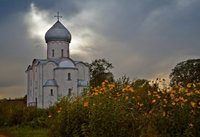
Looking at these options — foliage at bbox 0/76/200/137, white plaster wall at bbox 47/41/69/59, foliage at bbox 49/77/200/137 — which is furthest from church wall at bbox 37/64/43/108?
foliage at bbox 49/77/200/137

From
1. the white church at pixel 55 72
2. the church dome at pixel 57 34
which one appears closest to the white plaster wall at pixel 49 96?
the white church at pixel 55 72

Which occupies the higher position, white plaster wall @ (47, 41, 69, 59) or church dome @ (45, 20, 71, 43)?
church dome @ (45, 20, 71, 43)

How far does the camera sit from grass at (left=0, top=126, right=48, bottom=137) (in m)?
14.2

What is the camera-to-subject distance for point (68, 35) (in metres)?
54.0

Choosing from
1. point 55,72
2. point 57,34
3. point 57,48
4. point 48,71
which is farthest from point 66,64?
point 57,34

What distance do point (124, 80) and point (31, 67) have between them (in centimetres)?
4828

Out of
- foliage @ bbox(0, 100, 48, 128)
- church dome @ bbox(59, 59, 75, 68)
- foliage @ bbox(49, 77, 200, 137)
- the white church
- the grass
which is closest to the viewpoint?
foliage @ bbox(49, 77, 200, 137)

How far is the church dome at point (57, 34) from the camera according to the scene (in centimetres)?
5334

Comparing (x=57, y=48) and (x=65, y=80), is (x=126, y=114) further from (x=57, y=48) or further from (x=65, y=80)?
(x=57, y=48)

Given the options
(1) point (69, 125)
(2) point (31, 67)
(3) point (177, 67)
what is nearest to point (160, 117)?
(1) point (69, 125)

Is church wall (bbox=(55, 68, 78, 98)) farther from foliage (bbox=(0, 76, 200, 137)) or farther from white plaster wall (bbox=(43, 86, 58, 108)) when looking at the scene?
foliage (bbox=(0, 76, 200, 137))

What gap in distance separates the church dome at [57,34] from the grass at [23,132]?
120 ft

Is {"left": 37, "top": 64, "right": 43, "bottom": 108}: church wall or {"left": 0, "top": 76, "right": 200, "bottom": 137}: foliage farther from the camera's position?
{"left": 37, "top": 64, "right": 43, "bottom": 108}: church wall

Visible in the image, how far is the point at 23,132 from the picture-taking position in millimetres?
15281
